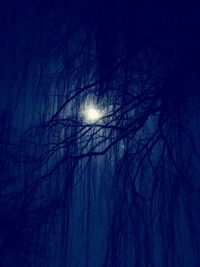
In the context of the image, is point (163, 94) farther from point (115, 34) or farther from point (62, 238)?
point (62, 238)

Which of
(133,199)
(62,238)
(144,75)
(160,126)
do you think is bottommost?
(62,238)

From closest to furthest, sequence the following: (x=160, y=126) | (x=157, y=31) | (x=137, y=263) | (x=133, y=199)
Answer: (x=137, y=263), (x=133, y=199), (x=160, y=126), (x=157, y=31)

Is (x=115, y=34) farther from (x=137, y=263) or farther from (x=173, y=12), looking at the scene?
(x=137, y=263)

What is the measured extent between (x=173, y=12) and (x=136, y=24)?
0.31 m

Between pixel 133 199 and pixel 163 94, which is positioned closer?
pixel 133 199

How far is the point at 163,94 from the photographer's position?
93.4 inches

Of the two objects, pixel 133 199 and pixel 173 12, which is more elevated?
pixel 173 12

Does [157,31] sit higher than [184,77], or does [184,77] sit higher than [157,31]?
[157,31]

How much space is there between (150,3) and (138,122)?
0.99 metres

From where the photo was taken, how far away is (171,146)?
2221mm

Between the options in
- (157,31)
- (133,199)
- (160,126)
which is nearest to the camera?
(133,199)

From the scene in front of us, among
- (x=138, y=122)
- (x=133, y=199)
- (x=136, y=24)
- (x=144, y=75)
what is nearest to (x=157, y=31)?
(x=136, y=24)

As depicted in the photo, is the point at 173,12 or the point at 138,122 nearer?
the point at 138,122

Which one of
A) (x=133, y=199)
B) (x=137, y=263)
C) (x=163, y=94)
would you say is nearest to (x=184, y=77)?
(x=163, y=94)
